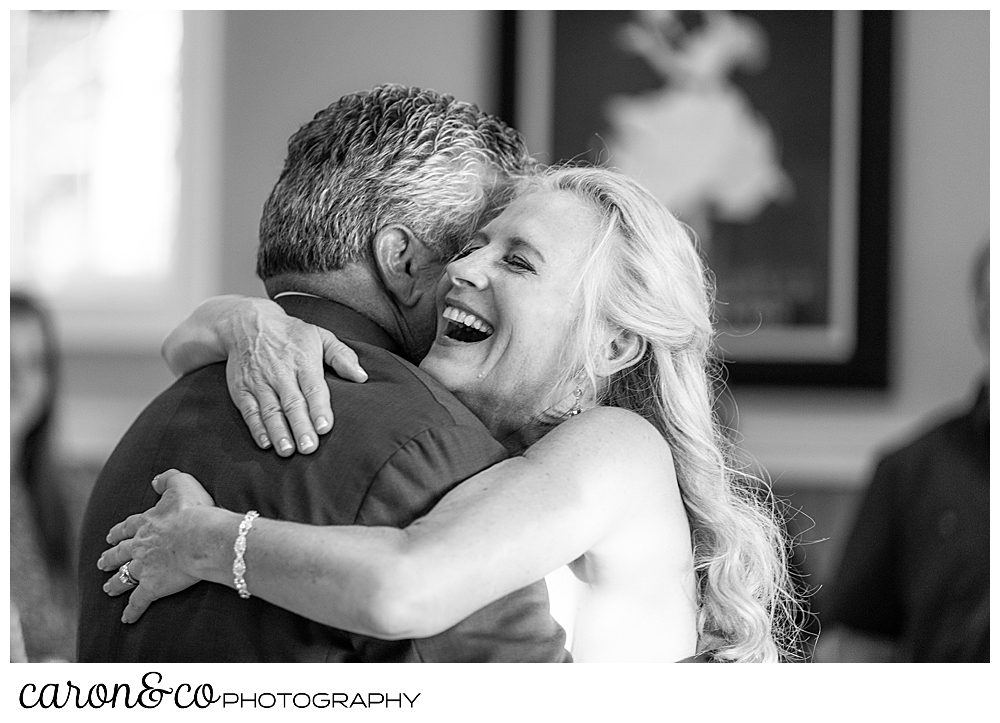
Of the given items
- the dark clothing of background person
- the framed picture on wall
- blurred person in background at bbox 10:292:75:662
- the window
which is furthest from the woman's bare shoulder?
the window

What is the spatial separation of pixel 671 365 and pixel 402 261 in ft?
0.96

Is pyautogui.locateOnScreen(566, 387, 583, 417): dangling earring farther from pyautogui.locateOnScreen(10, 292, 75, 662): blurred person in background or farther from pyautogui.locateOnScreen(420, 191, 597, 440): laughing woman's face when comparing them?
pyautogui.locateOnScreen(10, 292, 75, 662): blurred person in background

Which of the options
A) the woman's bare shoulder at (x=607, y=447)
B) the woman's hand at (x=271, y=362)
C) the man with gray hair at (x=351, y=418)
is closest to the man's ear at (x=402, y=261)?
→ the man with gray hair at (x=351, y=418)

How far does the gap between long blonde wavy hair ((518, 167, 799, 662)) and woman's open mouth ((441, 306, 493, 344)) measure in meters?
0.08

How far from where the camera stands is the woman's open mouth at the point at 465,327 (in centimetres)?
105

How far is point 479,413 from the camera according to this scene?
1.07m

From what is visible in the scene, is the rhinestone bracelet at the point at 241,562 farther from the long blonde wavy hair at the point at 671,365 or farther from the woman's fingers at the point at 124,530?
the long blonde wavy hair at the point at 671,365

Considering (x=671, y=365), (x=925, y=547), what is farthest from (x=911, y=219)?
(x=671, y=365)

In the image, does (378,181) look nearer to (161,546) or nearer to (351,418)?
(351,418)

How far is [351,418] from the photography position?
88cm

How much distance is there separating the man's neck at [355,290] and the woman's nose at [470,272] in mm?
80

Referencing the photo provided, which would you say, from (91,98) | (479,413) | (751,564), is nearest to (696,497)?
(751,564)

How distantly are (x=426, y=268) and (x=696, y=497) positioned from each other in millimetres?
358
